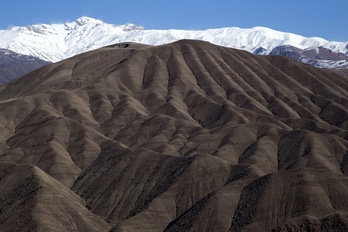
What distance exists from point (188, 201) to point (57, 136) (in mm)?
69375

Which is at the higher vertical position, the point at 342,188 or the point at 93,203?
the point at 342,188

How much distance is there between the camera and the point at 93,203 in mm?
153750

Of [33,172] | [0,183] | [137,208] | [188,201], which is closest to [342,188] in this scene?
[188,201]

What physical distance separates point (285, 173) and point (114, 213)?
40.1m

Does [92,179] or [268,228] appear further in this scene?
[92,179]

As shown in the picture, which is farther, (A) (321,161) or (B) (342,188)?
(A) (321,161)

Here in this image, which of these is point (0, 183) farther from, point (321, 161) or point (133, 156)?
point (321, 161)

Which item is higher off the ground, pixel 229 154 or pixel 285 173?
pixel 285 173

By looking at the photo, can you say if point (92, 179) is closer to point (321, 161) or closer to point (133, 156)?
point (133, 156)

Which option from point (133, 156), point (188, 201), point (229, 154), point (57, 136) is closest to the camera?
point (188, 201)

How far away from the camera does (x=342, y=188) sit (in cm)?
13538

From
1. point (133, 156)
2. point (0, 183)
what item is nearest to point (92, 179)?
point (133, 156)

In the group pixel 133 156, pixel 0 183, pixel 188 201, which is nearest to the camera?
pixel 188 201

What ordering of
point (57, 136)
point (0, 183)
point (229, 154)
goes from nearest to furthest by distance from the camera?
point (0, 183)
point (229, 154)
point (57, 136)
